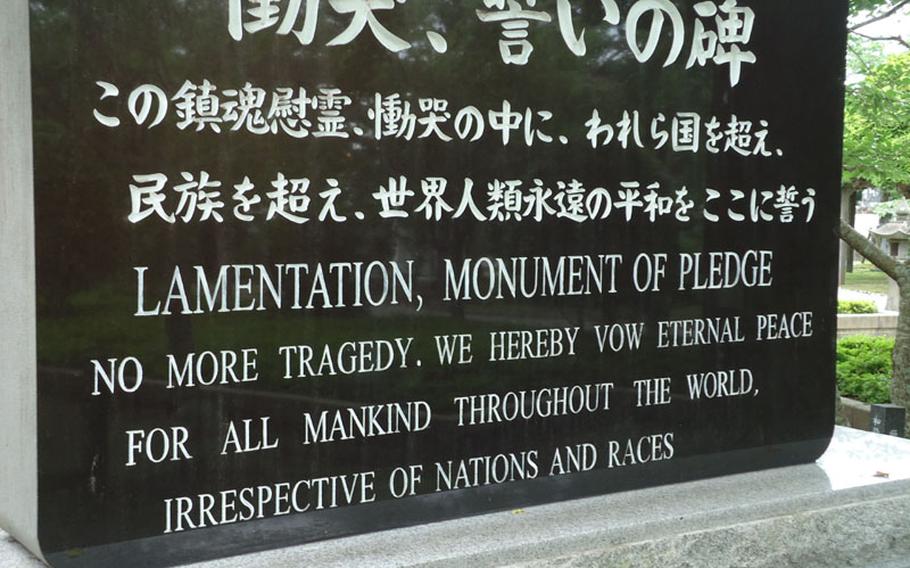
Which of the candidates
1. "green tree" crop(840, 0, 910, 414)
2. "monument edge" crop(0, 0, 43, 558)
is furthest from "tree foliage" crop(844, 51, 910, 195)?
"monument edge" crop(0, 0, 43, 558)

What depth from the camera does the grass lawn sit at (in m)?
29.5

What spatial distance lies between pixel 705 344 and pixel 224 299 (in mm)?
2106

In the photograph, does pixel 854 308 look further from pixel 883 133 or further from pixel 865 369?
pixel 883 133

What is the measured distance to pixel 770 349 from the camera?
477cm

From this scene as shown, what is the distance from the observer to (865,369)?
38.1ft

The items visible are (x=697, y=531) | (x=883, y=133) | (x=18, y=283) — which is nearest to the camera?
(x=18, y=283)

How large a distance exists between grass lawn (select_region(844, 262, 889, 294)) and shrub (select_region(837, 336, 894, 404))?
1436 centimetres

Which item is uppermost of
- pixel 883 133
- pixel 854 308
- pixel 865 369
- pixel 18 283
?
pixel 883 133

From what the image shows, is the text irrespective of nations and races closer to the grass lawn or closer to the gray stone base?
the gray stone base

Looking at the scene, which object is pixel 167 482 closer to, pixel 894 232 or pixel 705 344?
pixel 705 344

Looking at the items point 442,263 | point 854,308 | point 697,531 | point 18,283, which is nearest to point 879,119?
point 697,531

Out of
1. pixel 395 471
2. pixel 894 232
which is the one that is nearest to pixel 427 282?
pixel 395 471

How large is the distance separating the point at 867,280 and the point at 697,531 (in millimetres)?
32100

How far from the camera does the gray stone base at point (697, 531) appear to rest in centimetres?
367
